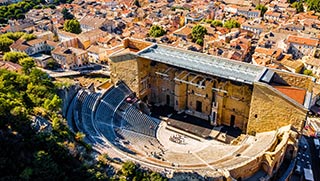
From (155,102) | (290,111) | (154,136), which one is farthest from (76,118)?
(290,111)

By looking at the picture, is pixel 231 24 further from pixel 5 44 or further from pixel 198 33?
pixel 5 44

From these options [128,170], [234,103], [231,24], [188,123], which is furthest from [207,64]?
[231,24]

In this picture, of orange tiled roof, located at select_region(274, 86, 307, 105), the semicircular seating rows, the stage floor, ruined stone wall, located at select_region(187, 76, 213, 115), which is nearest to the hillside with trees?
the semicircular seating rows

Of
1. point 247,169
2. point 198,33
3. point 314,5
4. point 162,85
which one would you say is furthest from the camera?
point 314,5

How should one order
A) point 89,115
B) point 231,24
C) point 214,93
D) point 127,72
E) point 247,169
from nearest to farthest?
point 247,169 < point 89,115 < point 214,93 < point 127,72 < point 231,24

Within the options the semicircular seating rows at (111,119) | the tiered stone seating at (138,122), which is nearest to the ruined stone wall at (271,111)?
the semicircular seating rows at (111,119)

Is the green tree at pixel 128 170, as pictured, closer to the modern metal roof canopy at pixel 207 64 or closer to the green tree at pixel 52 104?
the green tree at pixel 52 104

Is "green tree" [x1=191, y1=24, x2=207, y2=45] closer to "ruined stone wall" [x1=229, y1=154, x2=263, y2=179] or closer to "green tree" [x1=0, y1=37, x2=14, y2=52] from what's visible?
"green tree" [x1=0, y1=37, x2=14, y2=52]
